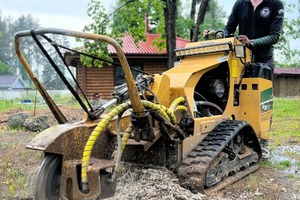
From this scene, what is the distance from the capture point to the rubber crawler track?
155 inches

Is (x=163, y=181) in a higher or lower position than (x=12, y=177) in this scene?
higher

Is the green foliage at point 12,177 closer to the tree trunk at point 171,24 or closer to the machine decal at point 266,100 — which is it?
the machine decal at point 266,100

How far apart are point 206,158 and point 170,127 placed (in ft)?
1.72

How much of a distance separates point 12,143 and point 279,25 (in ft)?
17.3

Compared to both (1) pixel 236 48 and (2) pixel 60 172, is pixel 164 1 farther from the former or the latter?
(2) pixel 60 172

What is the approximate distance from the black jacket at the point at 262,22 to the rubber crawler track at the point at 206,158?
5.17 feet

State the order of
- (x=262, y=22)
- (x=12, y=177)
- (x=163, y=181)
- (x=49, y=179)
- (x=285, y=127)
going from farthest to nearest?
1. (x=285, y=127)
2. (x=262, y=22)
3. (x=12, y=177)
4. (x=163, y=181)
5. (x=49, y=179)

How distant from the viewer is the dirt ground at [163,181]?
12.4 ft

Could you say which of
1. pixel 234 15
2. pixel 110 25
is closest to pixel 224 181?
pixel 234 15

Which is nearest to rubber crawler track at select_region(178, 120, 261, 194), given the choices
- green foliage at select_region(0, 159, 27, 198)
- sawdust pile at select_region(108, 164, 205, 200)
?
sawdust pile at select_region(108, 164, 205, 200)

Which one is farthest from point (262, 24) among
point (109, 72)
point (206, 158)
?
point (109, 72)

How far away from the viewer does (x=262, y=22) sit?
605cm

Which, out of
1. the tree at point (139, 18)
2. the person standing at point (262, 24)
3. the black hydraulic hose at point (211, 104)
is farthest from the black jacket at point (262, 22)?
the tree at point (139, 18)

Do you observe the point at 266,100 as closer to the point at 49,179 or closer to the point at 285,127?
the point at 49,179
